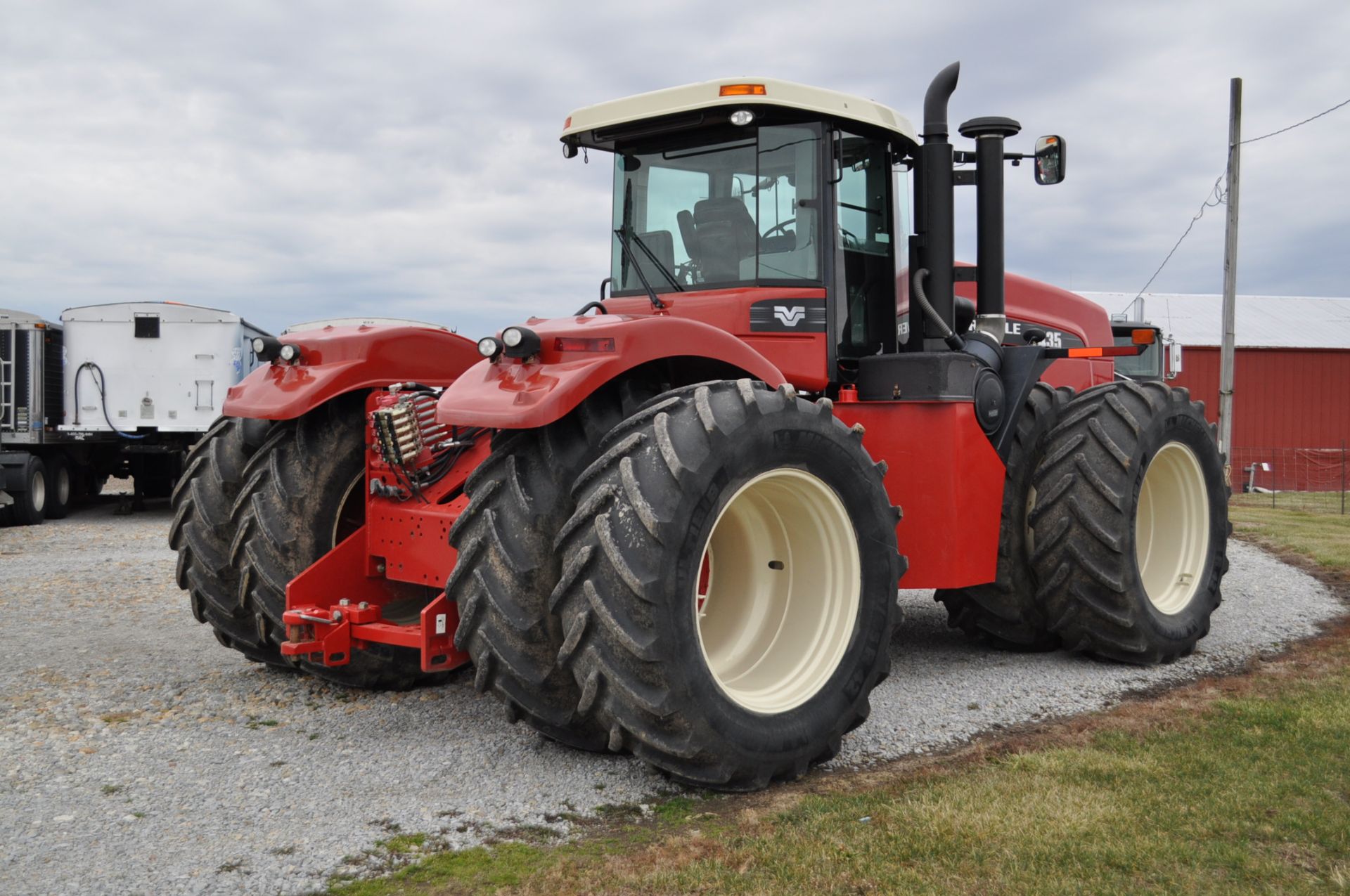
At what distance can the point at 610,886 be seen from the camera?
10.1 feet

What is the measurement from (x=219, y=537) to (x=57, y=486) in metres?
13.2

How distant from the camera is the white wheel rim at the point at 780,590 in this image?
4.22 meters

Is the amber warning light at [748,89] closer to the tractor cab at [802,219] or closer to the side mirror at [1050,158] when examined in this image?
the tractor cab at [802,219]

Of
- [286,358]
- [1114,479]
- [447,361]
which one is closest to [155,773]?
[286,358]

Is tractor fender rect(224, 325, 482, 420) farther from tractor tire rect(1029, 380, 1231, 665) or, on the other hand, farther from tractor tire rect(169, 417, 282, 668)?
tractor tire rect(1029, 380, 1231, 665)

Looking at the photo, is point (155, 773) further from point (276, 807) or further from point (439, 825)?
point (439, 825)

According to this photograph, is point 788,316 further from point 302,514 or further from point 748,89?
point 302,514

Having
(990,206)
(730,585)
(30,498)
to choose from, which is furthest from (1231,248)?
(30,498)

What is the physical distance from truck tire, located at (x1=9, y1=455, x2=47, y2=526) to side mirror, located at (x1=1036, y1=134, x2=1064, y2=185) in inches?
556

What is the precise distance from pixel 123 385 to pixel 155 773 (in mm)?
13796

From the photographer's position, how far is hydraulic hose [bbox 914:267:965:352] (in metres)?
5.73

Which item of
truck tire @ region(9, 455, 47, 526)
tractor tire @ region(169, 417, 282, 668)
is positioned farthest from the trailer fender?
tractor tire @ region(169, 417, 282, 668)

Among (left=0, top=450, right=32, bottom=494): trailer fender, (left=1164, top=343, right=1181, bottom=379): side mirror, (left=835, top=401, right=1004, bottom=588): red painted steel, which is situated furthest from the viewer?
(left=0, top=450, right=32, bottom=494): trailer fender

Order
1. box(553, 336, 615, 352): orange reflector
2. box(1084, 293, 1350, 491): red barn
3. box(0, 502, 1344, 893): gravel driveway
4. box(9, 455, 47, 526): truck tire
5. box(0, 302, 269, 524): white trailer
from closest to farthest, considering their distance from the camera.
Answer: box(0, 502, 1344, 893): gravel driveway, box(553, 336, 615, 352): orange reflector, box(9, 455, 47, 526): truck tire, box(0, 302, 269, 524): white trailer, box(1084, 293, 1350, 491): red barn
